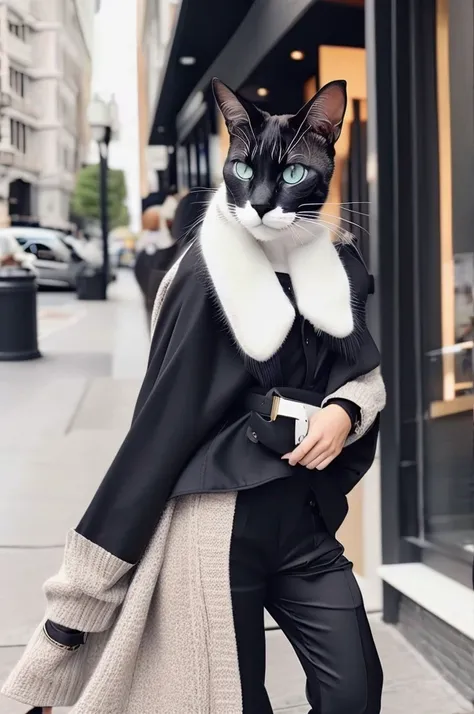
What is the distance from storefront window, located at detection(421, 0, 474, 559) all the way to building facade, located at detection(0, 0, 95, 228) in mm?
6186

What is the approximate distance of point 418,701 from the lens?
9.32 ft

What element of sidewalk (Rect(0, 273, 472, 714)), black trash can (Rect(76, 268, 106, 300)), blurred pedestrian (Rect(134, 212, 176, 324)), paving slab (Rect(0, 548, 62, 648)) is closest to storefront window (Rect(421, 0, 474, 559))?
sidewalk (Rect(0, 273, 472, 714))

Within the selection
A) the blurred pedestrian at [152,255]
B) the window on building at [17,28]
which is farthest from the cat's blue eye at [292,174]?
the window on building at [17,28]

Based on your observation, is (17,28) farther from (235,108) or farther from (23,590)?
(235,108)

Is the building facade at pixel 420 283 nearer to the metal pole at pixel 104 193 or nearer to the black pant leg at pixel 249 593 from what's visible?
the black pant leg at pixel 249 593

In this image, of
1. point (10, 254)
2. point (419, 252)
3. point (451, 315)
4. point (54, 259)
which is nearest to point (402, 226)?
point (419, 252)

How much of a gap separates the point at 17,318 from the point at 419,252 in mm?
7362

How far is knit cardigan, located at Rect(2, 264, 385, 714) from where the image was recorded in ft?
5.46

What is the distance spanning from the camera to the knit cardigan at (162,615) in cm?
166

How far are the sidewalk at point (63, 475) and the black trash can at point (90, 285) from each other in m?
6.05

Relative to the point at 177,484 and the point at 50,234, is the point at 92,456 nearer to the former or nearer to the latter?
the point at 177,484

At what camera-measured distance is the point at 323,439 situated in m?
1.61

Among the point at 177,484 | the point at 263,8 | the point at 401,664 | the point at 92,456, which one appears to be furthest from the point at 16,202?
the point at 177,484

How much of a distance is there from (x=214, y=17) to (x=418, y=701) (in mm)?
7314
